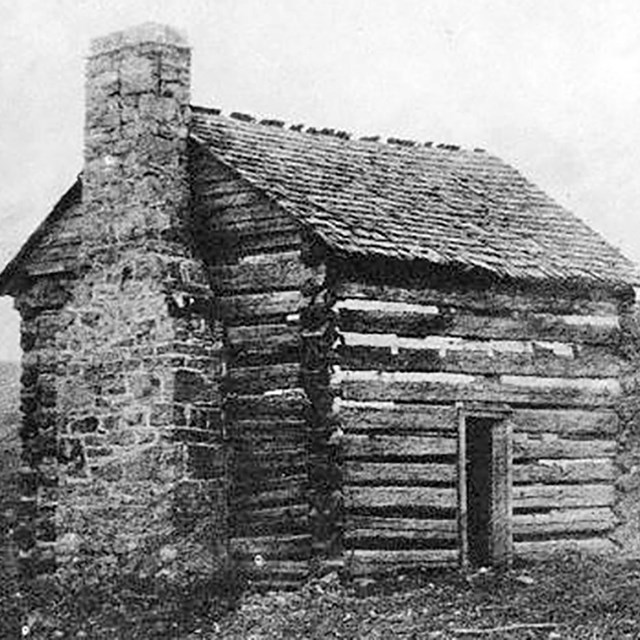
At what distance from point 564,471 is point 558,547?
919 mm

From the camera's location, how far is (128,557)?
1474 cm

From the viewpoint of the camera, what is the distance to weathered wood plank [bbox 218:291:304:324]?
49.3ft

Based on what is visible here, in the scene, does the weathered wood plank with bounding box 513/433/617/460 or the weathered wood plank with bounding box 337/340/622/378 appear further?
the weathered wood plank with bounding box 513/433/617/460

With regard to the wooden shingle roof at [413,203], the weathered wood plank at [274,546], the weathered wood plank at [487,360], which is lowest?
the weathered wood plank at [274,546]

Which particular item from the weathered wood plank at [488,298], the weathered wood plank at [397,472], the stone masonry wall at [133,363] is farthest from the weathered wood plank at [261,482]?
the weathered wood plank at [488,298]

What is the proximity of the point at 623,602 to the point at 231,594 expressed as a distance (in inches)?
163

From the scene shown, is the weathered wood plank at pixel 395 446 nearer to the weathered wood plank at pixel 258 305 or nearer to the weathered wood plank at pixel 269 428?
the weathered wood plank at pixel 269 428

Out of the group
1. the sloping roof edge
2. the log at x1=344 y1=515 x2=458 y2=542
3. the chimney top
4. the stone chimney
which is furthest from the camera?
the sloping roof edge

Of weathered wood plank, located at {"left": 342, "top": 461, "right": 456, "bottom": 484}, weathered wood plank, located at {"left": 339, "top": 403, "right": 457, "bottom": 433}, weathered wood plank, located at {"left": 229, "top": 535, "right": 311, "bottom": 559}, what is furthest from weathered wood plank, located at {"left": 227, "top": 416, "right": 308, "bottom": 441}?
weathered wood plank, located at {"left": 229, "top": 535, "right": 311, "bottom": 559}

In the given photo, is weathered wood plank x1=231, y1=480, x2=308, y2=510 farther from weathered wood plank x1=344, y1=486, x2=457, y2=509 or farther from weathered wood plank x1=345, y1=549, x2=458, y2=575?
weathered wood plank x1=345, y1=549, x2=458, y2=575

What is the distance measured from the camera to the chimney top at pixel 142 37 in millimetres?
16031

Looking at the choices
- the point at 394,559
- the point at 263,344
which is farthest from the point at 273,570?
the point at 263,344

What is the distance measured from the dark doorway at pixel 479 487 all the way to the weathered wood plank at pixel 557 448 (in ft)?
1.21

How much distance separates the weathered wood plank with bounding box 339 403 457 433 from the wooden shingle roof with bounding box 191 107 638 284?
166 cm
